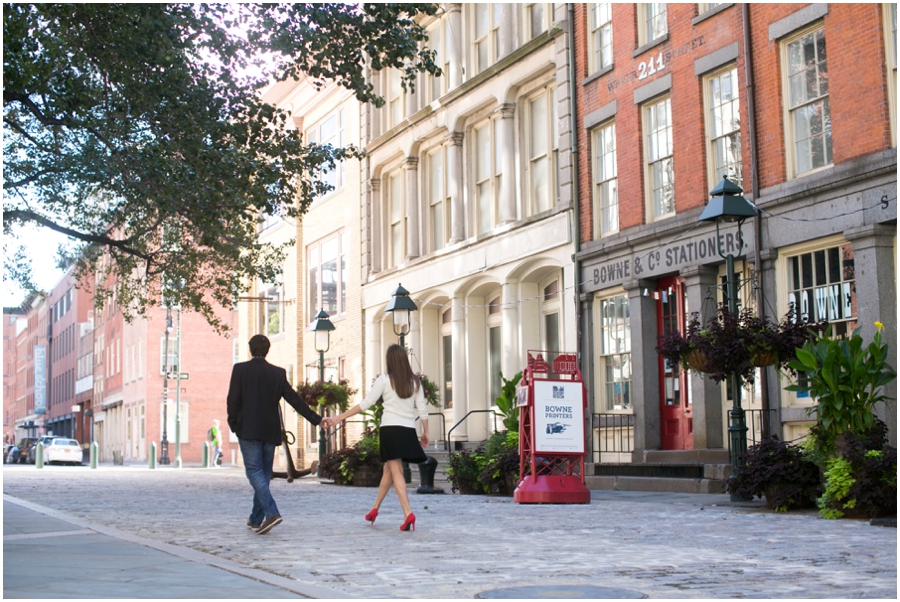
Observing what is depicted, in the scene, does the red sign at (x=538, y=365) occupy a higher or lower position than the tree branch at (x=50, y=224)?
lower

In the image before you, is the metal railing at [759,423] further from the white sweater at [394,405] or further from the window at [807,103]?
the white sweater at [394,405]

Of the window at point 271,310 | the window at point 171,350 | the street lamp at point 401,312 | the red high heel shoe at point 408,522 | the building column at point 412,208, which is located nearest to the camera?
the red high heel shoe at point 408,522

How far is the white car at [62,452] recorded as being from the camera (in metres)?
50.4

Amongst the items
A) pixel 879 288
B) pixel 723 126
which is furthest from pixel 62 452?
pixel 879 288

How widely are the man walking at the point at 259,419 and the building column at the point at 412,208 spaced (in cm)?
1867

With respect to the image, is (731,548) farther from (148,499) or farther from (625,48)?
(625,48)

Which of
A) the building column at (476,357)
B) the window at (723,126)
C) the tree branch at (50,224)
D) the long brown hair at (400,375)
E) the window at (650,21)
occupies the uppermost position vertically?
the window at (650,21)

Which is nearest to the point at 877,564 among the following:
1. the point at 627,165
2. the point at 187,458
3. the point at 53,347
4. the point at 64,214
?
the point at 627,165

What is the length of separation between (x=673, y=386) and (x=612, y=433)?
1853mm

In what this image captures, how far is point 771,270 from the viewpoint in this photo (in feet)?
56.1

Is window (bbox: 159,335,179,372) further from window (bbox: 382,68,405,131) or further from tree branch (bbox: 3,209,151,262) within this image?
tree branch (bbox: 3,209,151,262)

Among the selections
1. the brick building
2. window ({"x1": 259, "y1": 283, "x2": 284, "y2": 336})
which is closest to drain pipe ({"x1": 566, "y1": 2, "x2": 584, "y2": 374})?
the brick building

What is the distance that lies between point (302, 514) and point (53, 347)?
91.6 metres

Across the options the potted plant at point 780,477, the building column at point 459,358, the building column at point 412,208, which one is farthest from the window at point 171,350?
the potted plant at point 780,477
